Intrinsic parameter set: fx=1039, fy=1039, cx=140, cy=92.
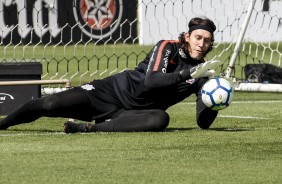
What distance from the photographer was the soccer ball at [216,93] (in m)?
8.68

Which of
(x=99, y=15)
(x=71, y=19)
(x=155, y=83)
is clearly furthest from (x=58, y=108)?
(x=99, y=15)

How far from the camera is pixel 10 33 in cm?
1856

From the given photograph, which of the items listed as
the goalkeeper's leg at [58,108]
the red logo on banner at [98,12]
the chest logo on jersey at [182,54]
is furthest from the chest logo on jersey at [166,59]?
the red logo on banner at [98,12]

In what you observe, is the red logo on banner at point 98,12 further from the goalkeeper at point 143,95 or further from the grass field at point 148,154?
the goalkeeper at point 143,95

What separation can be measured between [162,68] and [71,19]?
908 cm

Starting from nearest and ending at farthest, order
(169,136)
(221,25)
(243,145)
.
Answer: (243,145) → (169,136) → (221,25)

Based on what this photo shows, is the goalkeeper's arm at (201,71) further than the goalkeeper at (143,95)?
No

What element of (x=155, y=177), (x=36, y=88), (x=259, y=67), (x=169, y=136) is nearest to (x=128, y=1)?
(x=259, y=67)

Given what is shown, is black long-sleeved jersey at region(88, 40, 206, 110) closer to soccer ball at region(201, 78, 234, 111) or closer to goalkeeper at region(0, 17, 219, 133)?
goalkeeper at region(0, 17, 219, 133)

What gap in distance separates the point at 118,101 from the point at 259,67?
214 inches

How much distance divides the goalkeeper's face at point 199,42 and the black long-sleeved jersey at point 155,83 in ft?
0.39

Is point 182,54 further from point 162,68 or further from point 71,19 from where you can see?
point 71,19

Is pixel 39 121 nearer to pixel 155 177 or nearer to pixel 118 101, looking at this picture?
pixel 118 101

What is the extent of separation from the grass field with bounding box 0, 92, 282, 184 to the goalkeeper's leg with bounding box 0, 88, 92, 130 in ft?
0.48
